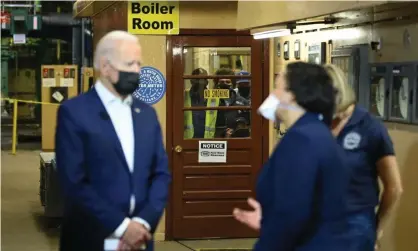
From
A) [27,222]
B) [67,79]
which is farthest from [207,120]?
[67,79]

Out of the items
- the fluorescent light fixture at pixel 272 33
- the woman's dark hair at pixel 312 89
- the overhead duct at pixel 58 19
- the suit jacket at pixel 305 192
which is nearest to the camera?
the suit jacket at pixel 305 192

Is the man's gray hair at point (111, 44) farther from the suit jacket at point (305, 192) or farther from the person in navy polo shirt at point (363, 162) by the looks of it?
the person in navy polo shirt at point (363, 162)

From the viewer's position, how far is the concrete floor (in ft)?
27.1

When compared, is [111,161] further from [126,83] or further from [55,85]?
[55,85]

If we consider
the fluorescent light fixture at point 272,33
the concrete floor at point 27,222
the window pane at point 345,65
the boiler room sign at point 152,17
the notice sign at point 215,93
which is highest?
the boiler room sign at point 152,17

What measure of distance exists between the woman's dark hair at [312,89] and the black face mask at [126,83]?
0.74 metres

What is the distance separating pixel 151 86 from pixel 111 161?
467 cm

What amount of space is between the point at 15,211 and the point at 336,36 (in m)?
5.50

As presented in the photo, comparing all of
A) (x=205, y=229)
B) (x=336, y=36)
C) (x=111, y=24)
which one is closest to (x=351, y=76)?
(x=336, y=36)

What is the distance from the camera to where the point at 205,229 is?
855 centimetres

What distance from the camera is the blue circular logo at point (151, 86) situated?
8195mm

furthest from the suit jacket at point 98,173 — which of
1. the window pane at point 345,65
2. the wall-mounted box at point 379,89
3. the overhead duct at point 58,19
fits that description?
the overhead duct at point 58,19

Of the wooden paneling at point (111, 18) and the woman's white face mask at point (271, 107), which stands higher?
the wooden paneling at point (111, 18)

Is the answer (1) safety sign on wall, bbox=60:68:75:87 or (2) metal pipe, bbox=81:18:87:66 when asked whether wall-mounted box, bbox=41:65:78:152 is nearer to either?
(1) safety sign on wall, bbox=60:68:75:87
